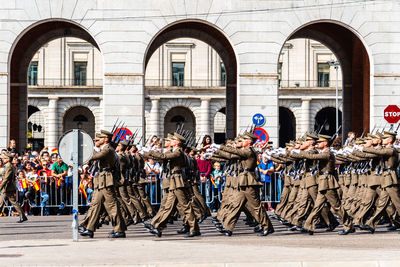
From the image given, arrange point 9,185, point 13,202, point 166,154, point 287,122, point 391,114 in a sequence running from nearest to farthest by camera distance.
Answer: point 166,154 < point 13,202 < point 9,185 < point 391,114 < point 287,122

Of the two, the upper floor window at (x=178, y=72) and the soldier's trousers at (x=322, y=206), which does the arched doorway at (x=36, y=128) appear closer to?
the upper floor window at (x=178, y=72)

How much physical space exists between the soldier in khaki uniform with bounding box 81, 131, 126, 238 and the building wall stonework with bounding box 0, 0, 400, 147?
1087 cm

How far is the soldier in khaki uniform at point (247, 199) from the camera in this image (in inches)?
691

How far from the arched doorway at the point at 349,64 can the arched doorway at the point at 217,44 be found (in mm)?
2929

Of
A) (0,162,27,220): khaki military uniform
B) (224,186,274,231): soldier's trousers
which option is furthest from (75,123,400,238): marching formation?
(0,162,27,220): khaki military uniform

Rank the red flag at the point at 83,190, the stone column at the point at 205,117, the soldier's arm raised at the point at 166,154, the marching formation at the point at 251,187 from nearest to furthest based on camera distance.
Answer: the marching formation at the point at 251,187
the soldier's arm raised at the point at 166,154
the red flag at the point at 83,190
the stone column at the point at 205,117

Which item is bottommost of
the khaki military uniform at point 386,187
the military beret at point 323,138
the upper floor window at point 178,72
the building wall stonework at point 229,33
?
the khaki military uniform at point 386,187

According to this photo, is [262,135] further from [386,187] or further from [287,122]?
[287,122]

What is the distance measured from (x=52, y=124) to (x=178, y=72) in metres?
10.2

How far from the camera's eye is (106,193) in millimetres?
17203

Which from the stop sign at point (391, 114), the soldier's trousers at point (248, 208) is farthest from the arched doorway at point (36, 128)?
the soldier's trousers at point (248, 208)

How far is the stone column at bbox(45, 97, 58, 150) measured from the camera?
61938 millimetres

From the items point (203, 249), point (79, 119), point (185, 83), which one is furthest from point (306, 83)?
point (203, 249)

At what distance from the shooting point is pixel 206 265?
12828 millimetres
